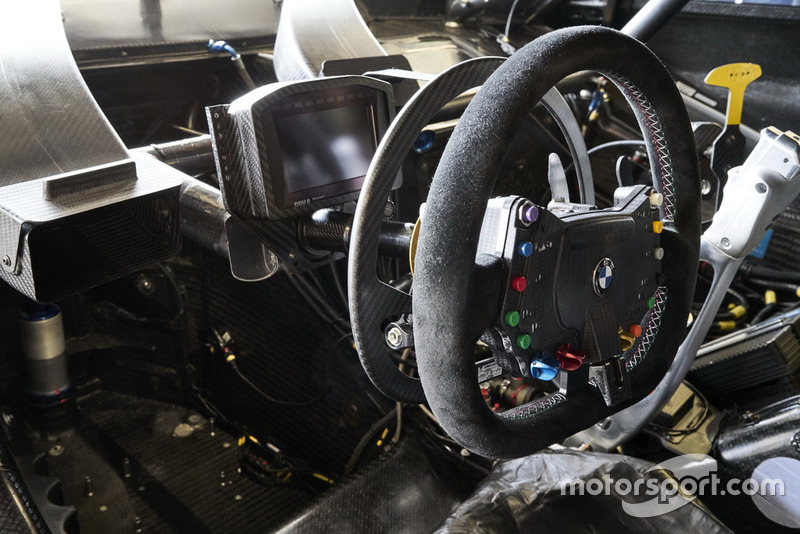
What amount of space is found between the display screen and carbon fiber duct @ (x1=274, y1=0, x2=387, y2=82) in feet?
1.24

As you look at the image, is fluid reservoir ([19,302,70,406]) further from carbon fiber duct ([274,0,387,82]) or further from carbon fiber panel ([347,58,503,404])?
carbon fiber panel ([347,58,503,404])

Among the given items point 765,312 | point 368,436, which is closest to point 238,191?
point 368,436

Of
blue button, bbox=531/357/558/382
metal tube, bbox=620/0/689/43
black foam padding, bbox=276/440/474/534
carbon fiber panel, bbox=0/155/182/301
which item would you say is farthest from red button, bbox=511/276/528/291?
metal tube, bbox=620/0/689/43

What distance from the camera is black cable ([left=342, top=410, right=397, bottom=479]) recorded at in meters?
1.80

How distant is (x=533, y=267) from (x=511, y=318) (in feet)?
0.18

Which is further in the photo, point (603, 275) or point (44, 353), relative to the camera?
point (44, 353)

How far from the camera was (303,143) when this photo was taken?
96 cm

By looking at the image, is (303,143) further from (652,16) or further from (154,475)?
(154,475)

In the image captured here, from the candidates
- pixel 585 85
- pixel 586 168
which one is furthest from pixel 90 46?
pixel 585 85

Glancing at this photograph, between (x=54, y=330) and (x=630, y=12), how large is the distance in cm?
222

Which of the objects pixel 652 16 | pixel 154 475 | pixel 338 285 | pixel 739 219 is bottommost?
pixel 154 475

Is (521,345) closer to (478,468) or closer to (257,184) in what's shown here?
(257,184)

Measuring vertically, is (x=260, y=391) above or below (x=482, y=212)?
below

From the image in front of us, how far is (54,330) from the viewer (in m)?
1.71
